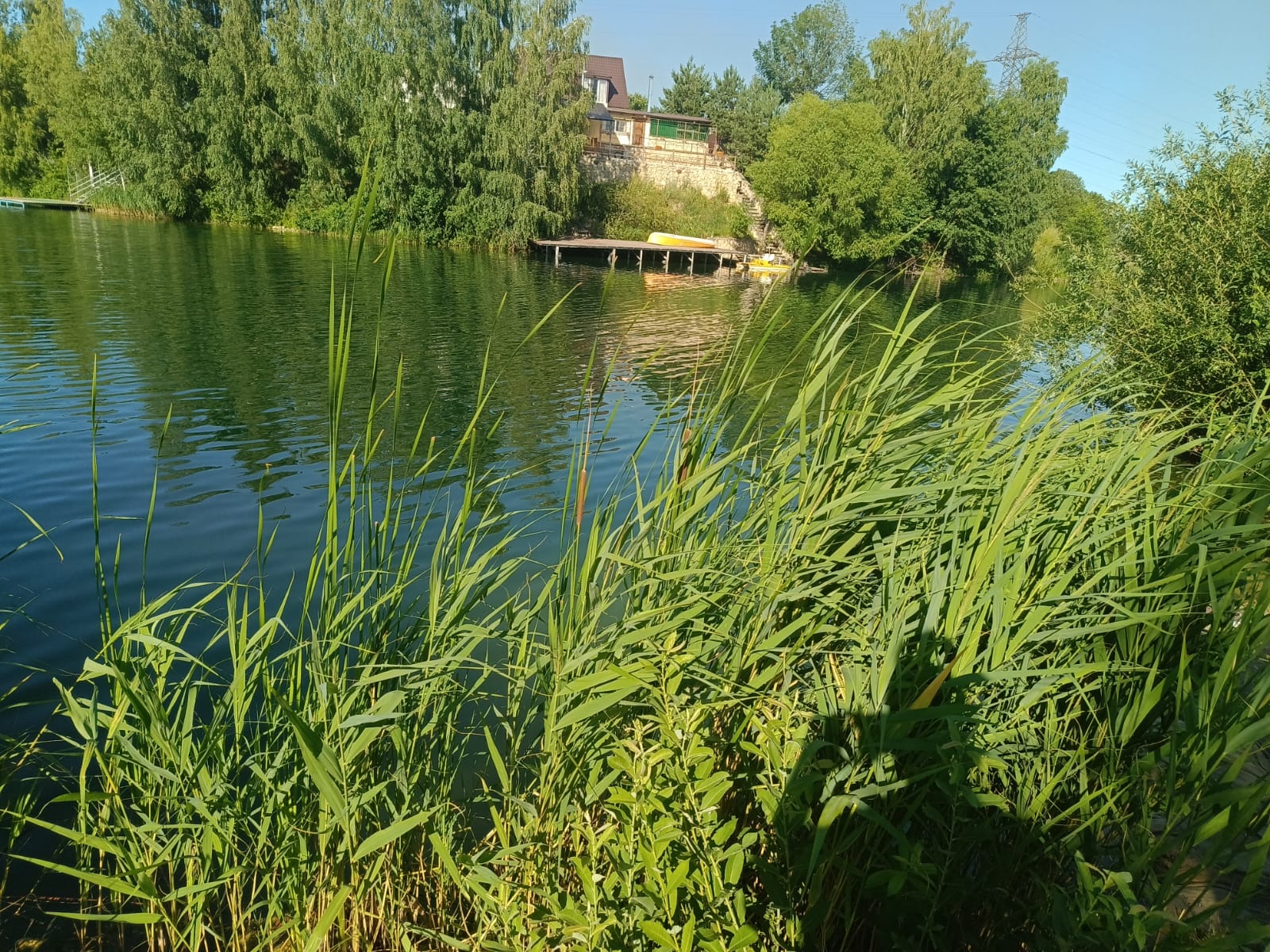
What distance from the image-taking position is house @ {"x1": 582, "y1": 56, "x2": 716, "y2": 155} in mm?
50438

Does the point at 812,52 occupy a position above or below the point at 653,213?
above

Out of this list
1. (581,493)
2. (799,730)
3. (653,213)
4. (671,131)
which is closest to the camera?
(799,730)

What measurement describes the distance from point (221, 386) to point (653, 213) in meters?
36.1

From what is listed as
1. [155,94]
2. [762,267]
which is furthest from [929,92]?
[155,94]

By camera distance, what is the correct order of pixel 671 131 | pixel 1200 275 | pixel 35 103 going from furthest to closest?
pixel 671 131 → pixel 35 103 → pixel 1200 275

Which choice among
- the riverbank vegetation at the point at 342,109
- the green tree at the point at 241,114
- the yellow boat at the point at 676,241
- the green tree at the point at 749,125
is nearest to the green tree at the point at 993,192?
the yellow boat at the point at 676,241

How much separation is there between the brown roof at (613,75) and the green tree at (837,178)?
72.0 ft

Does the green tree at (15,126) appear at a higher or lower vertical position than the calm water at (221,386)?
higher

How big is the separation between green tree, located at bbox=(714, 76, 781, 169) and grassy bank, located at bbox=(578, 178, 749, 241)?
713 cm

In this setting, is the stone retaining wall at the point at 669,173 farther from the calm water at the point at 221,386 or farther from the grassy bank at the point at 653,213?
the calm water at the point at 221,386

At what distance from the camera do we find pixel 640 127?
55.6 metres

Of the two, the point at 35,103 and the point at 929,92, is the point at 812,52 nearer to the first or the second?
the point at 929,92

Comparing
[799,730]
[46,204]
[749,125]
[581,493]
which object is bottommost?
[799,730]

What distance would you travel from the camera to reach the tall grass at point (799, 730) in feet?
5.99
